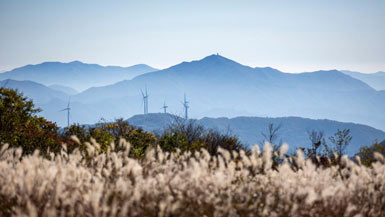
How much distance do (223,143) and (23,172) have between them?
989 cm

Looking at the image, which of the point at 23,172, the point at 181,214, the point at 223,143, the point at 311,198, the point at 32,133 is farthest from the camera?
the point at 223,143

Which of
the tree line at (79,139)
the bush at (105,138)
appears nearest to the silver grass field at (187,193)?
the tree line at (79,139)

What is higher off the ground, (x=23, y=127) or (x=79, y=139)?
(x=23, y=127)

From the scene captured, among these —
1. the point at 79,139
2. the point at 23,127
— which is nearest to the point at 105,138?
the point at 79,139

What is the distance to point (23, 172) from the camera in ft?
19.9

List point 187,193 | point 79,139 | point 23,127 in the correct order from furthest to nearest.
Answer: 1. point 23,127
2. point 79,139
3. point 187,193

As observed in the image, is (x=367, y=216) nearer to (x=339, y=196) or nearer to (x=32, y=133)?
(x=339, y=196)

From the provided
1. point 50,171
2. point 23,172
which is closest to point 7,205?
point 23,172

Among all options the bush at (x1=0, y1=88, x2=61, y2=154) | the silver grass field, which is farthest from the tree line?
the silver grass field

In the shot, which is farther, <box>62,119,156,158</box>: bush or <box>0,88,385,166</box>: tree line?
<box>62,119,156,158</box>: bush

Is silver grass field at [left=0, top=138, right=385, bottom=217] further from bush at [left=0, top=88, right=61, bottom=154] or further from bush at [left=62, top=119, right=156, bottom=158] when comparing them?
bush at [left=62, top=119, right=156, bottom=158]

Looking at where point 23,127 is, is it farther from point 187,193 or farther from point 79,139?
point 187,193

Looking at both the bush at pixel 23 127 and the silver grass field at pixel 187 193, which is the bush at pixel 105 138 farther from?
the silver grass field at pixel 187 193

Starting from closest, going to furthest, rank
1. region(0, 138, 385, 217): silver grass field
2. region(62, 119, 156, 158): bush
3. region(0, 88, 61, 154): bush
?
1. region(0, 138, 385, 217): silver grass field
2. region(0, 88, 61, 154): bush
3. region(62, 119, 156, 158): bush
